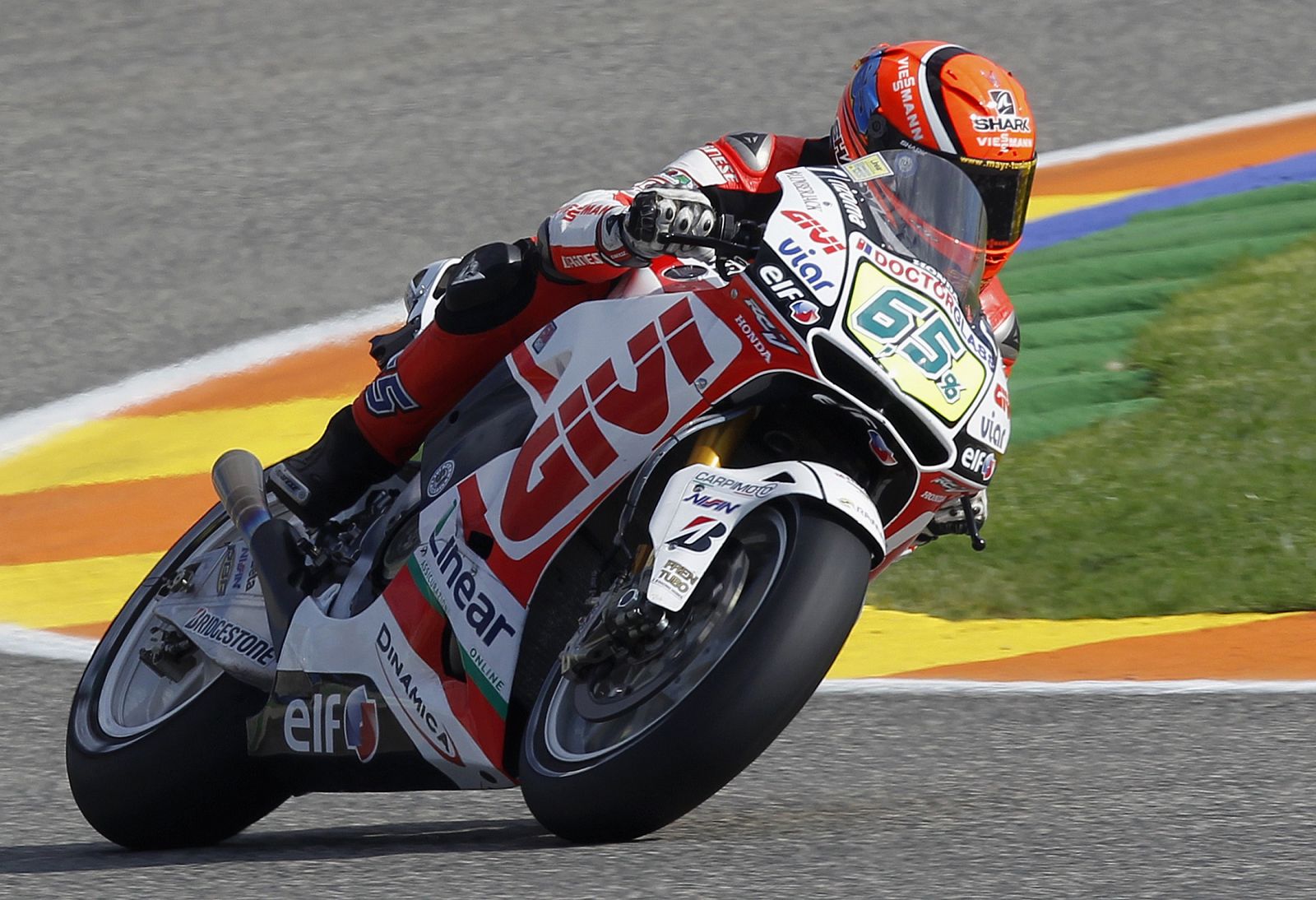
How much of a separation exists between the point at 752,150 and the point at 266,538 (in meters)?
1.22

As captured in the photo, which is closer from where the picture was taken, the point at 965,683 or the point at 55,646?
the point at 965,683

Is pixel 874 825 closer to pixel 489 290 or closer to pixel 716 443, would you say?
pixel 716 443

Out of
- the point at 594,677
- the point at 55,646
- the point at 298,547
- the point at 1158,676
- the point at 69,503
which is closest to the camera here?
the point at 594,677

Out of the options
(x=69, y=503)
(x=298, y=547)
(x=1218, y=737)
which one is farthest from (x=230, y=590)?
(x=69, y=503)

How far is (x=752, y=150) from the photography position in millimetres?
4281

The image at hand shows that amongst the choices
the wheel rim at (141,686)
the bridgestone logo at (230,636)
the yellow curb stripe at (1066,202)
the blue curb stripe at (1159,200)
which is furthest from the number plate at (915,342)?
the yellow curb stripe at (1066,202)

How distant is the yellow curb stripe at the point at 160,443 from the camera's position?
23.4 ft

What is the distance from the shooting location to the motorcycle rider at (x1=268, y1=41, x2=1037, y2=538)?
3840 mm

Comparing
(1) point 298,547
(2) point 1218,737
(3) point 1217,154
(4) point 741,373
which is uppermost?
(4) point 741,373

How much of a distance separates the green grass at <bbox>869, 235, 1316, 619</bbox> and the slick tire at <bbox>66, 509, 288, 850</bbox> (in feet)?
7.91

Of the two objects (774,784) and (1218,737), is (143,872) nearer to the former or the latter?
(774,784)

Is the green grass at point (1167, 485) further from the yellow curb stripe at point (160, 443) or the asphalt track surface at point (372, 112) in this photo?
the asphalt track surface at point (372, 112)

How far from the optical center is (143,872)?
3.61 m

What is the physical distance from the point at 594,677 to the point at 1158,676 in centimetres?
232
